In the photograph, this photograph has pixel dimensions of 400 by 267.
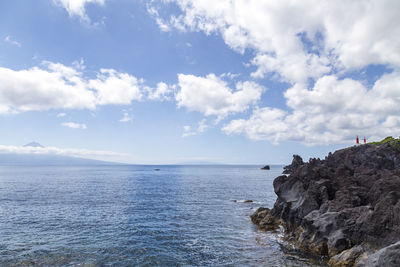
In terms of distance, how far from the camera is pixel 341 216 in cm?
2516

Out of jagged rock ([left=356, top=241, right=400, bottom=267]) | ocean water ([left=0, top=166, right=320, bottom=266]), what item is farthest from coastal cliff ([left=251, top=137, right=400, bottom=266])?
ocean water ([left=0, top=166, right=320, bottom=266])

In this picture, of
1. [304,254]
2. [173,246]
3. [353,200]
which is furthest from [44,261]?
[353,200]

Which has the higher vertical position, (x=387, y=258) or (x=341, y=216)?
(x=341, y=216)

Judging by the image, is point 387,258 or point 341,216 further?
point 341,216

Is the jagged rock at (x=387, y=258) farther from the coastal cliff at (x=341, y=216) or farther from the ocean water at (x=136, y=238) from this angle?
the ocean water at (x=136, y=238)

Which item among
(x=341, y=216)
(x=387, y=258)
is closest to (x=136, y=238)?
(x=341, y=216)

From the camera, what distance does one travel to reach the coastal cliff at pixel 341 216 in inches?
811

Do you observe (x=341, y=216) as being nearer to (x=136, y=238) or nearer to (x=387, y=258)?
(x=387, y=258)

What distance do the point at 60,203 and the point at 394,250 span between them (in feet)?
203

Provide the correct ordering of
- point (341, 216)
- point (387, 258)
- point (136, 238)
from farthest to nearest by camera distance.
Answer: point (136, 238) → point (341, 216) → point (387, 258)

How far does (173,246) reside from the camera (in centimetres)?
2931

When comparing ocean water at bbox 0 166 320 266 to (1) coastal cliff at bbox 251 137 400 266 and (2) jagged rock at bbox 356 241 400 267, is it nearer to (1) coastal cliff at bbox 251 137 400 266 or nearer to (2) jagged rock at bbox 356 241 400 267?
(1) coastal cliff at bbox 251 137 400 266

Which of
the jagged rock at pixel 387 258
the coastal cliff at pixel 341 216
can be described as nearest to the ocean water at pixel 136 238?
the coastal cliff at pixel 341 216

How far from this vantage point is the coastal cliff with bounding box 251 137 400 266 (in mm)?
20594
